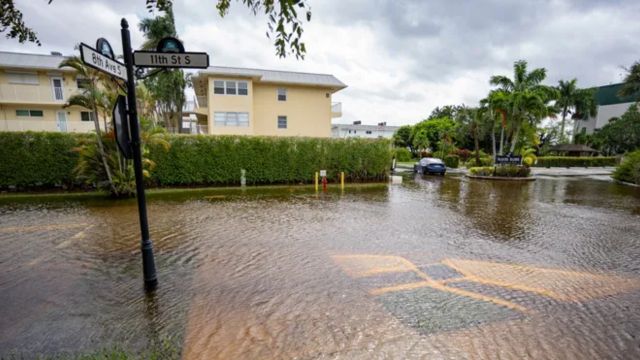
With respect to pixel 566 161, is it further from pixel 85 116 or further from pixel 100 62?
pixel 85 116

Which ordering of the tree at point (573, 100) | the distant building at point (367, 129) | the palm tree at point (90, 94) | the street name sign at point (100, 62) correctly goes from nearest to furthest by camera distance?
the street name sign at point (100, 62)
the palm tree at point (90, 94)
the tree at point (573, 100)
the distant building at point (367, 129)

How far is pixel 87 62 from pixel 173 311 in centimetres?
300

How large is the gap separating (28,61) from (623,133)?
6206cm

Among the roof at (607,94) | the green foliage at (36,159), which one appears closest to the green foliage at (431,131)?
the roof at (607,94)

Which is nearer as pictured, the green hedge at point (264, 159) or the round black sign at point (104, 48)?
the round black sign at point (104, 48)

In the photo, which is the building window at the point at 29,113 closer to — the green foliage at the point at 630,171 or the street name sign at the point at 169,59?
the street name sign at the point at 169,59

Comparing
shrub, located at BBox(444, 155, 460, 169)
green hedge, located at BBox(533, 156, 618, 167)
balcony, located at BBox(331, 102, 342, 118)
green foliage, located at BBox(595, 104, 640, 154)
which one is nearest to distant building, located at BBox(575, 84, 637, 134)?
green foliage, located at BBox(595, 104, 640, 154)

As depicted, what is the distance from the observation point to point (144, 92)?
12.5 metres

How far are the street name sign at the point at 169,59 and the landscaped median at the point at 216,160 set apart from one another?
11259mm

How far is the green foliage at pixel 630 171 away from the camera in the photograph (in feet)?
58.6

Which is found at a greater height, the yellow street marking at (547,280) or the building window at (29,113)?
the building window at (29,113)

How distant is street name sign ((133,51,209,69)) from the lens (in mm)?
3961

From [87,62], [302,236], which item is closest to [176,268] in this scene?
[302,236]

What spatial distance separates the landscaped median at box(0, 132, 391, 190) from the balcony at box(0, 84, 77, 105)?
1143 cm
